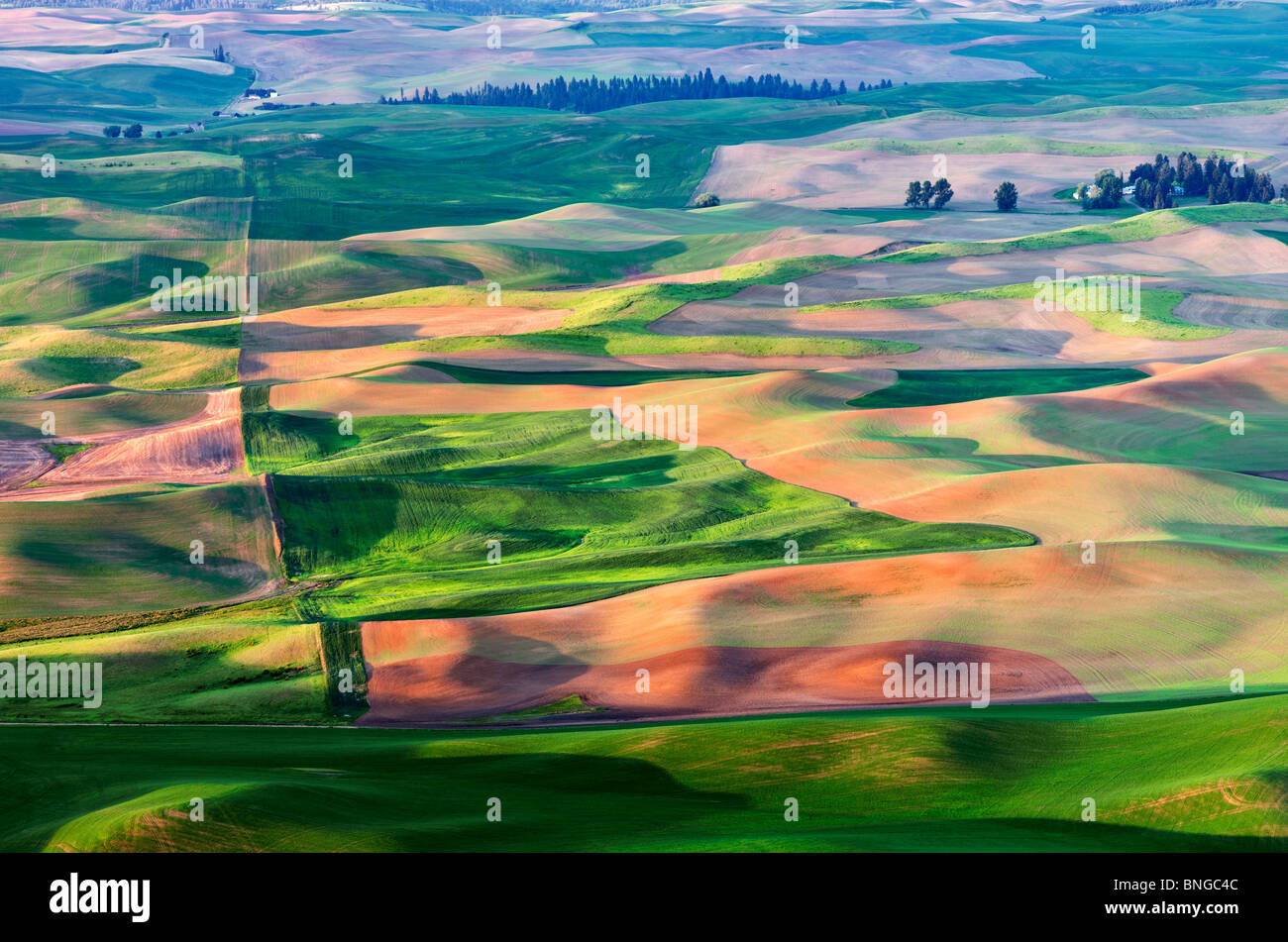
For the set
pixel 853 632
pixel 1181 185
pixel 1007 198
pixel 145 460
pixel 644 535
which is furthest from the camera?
pixel 1181 185

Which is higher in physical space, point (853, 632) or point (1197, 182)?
point (1197, 182)

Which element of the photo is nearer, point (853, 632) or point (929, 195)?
point (853, 632)

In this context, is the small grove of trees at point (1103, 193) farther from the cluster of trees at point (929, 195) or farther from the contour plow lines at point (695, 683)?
the contour plow lines at point (695, 683)

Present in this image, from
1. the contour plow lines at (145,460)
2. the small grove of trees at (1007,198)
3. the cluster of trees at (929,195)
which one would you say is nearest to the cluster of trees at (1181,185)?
the small grove of trees at (1007,198)

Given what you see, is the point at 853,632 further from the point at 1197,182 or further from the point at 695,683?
the point at 1197,182

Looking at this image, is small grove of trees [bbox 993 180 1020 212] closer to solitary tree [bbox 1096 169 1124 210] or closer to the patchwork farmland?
solitary tree [bbox 1096 169 1124 210]

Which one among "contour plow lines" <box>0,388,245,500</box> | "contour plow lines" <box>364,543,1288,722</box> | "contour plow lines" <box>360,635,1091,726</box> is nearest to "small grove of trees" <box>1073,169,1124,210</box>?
"contour plow lines" <box>0,388,245,500</box>

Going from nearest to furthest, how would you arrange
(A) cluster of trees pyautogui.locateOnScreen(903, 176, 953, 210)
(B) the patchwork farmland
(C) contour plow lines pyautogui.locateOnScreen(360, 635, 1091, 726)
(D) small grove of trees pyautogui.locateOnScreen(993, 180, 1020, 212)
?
(B) the patchwork farmland → (C) contour plow lines pyautogui.locateOnScreen(360, 635, 1091, 726) → (D) small grove of trees pyautogui.locateOnScreen(993, 180, 1020, 212) → (A) cluster of trees pyautogui.locateOnScreen(903, 176, 953, 210)

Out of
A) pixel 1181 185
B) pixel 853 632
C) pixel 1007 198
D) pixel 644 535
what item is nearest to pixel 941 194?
pixel 1007 198
